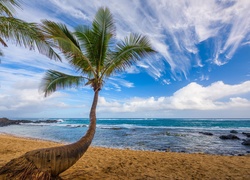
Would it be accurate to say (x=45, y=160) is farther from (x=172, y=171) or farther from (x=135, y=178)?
(x=172, y=171)

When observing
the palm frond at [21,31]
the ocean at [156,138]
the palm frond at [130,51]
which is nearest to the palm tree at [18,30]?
the palm frond at [21,31]

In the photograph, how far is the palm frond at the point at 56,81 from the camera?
18.5 ft

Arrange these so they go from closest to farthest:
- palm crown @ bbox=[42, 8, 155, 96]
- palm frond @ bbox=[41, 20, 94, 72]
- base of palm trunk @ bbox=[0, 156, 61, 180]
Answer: base of palm trunk @ bbox=[0, 156, 61, 180] → palm frond @ bbox=[41, 20, 94, 72] → palm crown @ bbox=[42, 8, 155, 96]

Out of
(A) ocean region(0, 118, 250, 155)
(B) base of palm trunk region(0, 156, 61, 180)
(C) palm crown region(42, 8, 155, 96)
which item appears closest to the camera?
(B) base of palm trunk region(0, 156, 61, 180)

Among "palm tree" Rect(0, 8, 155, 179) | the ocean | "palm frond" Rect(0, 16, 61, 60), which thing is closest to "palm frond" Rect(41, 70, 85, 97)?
"palm tree" Rect(0, 8, 155, 179)

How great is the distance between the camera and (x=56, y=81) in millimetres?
5758

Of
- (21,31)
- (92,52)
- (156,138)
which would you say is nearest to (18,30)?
(21,31)

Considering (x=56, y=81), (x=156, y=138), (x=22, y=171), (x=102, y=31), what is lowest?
(x=156, y=138)

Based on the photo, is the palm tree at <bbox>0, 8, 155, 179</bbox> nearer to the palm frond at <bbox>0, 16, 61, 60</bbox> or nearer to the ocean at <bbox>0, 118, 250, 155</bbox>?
the palm frond at <bbox>0, 16, 61, 60</bbox>

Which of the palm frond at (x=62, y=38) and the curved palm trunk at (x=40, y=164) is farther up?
the palm frond at (x=62, y=38)

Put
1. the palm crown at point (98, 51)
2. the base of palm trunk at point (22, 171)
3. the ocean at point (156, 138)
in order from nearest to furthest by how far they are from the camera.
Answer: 1. the base of palm trunk at point (22, 171)
2. the palm crown at point (98, 51)
3. the ocean at point (156, 138)

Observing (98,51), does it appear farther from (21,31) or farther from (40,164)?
(40,164)

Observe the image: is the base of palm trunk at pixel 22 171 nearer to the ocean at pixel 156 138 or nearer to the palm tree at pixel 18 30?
the palm tree at pixel 18 30

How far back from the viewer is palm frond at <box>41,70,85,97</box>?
5.63 meters
